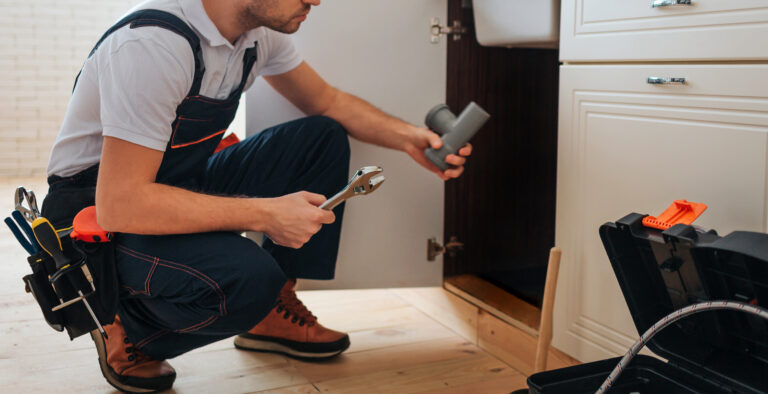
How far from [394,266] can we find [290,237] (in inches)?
21.6

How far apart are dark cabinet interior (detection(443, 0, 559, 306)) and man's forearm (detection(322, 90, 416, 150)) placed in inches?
9.6

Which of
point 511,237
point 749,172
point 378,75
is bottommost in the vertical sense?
point 511,237

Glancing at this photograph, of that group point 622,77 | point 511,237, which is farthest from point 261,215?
point 511,237

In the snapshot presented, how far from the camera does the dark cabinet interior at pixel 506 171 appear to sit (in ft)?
6.00

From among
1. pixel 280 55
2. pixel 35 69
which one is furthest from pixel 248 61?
pixel 35 69

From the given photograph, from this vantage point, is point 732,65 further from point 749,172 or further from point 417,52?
point 417,52

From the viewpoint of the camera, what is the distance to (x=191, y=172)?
1.41 meters

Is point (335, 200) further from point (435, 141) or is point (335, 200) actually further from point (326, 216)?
point (435, 141)

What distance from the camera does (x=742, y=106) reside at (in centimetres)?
106

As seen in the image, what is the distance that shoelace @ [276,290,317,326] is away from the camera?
Answer: 1634 mm

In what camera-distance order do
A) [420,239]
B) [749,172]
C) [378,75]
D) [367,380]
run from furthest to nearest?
[420,239] < [378,75] < [367,380] < [749,172]

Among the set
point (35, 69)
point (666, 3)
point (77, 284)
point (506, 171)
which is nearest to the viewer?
point (666, 3)

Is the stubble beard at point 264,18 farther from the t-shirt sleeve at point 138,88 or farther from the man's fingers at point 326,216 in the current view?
the man's fingers at point 326,216

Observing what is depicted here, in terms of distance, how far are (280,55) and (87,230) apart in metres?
0.55
